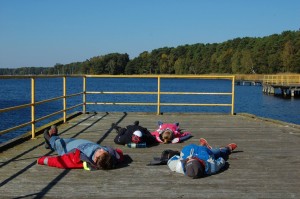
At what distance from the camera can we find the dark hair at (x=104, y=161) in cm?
554

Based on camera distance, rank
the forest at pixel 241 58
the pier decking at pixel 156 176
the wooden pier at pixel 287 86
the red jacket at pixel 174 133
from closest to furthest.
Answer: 1. the pier decking at pixel 156 176
2. the red jacket at pixel 174 133
3. the wooden pier at pixel 287 86
4. the forest at pixel 241 58

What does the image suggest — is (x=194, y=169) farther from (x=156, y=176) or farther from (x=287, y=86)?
(x=287, y=86)

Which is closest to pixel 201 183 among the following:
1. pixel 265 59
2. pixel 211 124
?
pixel 211 124

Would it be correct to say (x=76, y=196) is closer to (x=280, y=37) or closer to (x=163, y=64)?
(x=280, y=37)

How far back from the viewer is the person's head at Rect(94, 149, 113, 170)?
5543 millimetres

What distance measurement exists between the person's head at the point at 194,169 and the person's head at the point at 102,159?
1.02 m

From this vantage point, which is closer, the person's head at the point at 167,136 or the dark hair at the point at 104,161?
the dark hair at the point at 104,161

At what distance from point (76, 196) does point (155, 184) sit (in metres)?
1.00

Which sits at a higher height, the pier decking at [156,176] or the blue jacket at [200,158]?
the blue jacket at [200,158]

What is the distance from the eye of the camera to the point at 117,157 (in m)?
6.01

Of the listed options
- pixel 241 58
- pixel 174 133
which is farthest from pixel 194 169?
pixel 241 58

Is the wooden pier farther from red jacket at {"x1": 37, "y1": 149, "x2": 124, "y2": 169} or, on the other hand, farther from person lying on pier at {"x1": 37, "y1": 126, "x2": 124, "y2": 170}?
red jacket at {"x1": 37, "y1": 149, "x2": 124, "y2": 169}

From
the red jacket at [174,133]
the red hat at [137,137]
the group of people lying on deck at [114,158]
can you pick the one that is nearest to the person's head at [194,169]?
the group of people lying on deck at [114,158]

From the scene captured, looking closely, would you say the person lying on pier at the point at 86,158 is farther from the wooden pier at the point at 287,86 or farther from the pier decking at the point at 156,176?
the wooden pier at the point at 287,86
